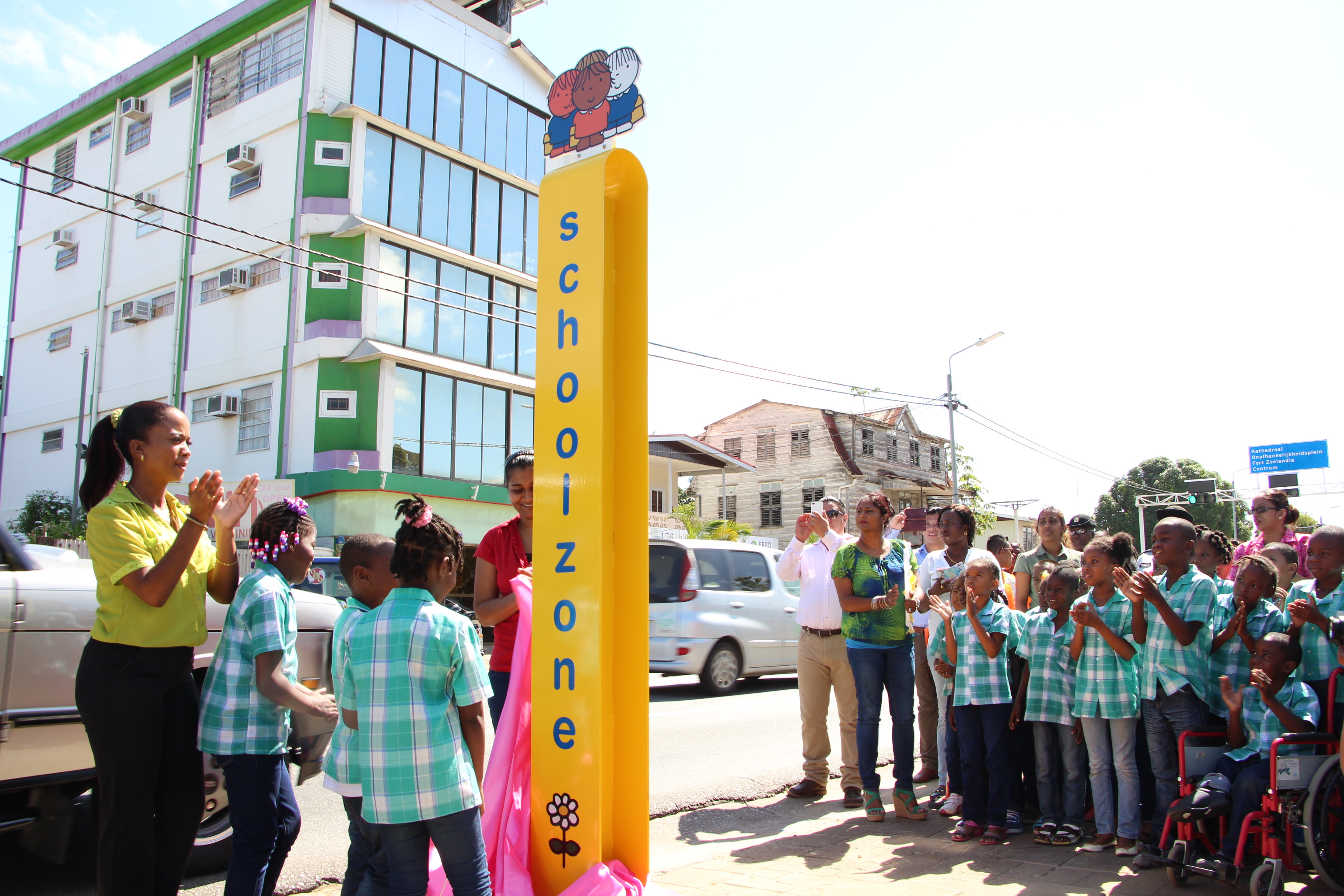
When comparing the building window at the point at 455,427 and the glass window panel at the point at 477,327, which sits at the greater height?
the glass window panel at the point at 477,327

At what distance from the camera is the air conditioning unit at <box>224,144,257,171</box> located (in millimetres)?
23266

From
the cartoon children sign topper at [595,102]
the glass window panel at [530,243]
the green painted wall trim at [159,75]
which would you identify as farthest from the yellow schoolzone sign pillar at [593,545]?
the green painted wall trim at [159,75]

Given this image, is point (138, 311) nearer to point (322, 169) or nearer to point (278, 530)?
point (322, 169)

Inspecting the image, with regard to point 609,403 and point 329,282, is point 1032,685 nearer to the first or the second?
point 609,403

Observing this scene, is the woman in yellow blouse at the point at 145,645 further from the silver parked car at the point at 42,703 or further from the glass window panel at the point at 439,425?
the glass window panel at the point at 439,425

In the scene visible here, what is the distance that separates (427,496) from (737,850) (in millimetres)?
19448

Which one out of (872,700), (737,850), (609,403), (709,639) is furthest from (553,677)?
(709,639)

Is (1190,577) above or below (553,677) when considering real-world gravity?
above

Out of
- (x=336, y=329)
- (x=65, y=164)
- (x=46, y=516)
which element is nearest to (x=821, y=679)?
(x=336, y=329)

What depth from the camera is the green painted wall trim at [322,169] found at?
22484 mm

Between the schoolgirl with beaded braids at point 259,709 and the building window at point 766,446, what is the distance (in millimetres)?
37633

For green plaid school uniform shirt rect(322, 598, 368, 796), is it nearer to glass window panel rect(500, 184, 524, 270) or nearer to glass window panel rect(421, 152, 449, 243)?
glass window panel rect(421, 152, 449, 243)

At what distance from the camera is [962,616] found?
5.47 metres

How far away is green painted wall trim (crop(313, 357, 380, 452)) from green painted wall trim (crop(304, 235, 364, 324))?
3.88 feet
